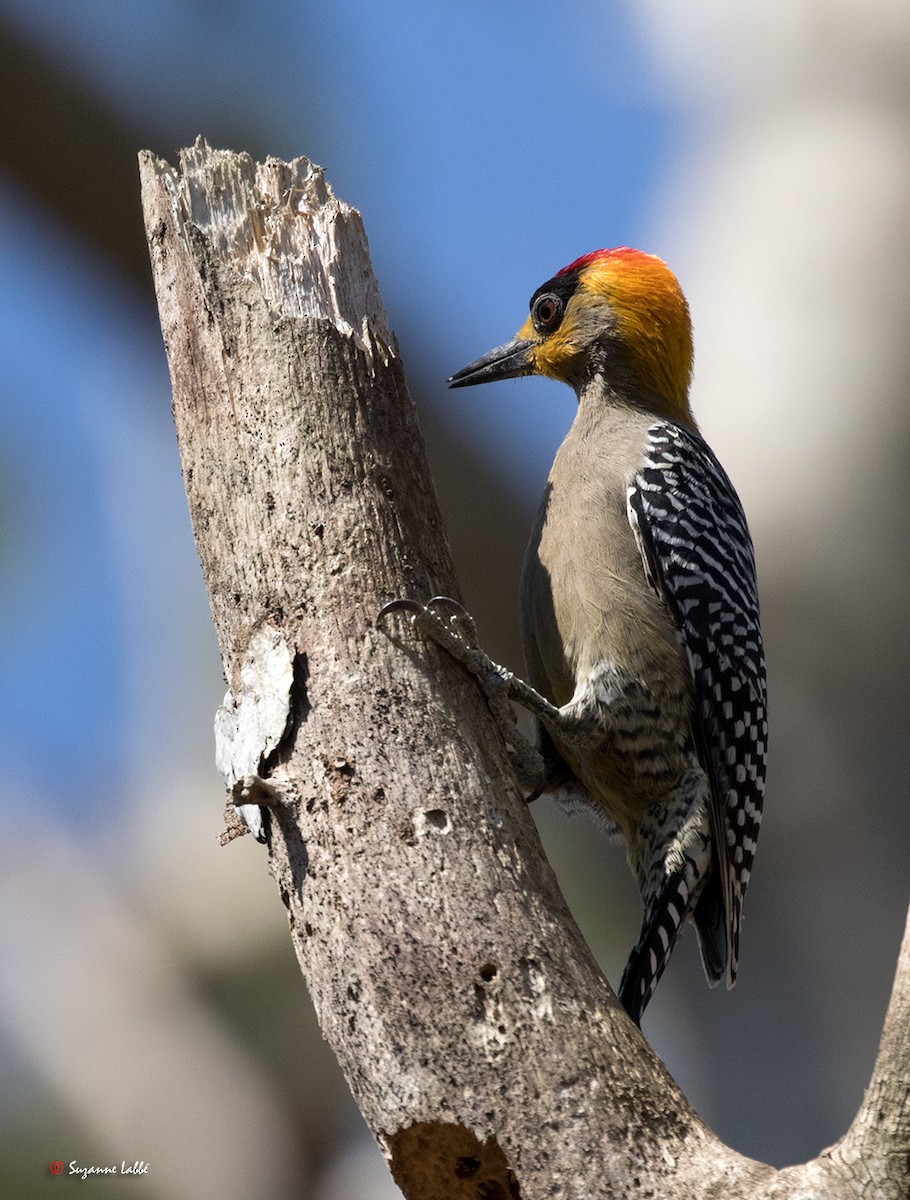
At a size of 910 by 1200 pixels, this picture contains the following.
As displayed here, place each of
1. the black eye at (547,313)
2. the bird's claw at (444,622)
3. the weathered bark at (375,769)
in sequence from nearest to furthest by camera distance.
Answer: the weathered bark at (375,769), the bird's claw at (444,622), the black eye at (547,313)

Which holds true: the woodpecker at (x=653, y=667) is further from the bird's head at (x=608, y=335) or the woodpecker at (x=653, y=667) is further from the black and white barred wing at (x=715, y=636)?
the bird's head at (x=608, y=335)

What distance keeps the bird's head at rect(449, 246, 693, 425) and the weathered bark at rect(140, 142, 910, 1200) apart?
170cm

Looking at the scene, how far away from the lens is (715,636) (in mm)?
4371

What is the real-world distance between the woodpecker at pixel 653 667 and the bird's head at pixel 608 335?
0.68ft

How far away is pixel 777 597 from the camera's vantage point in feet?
22.1

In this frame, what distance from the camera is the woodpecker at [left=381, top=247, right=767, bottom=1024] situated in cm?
419

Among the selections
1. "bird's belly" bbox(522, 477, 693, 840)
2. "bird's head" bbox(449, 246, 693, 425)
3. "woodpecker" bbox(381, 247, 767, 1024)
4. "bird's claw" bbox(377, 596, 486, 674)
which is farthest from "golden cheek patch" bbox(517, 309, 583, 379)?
"bird's claw" bbox(377, 596, 486, 674)

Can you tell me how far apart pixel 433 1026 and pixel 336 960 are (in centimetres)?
25

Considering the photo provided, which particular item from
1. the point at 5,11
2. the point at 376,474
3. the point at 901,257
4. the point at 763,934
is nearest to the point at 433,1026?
the point at 376,474

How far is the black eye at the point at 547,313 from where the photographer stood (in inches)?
198

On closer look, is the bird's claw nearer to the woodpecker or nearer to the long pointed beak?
the woodpecker

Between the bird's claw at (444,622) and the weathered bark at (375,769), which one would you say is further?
the bird's claw at (444,622)

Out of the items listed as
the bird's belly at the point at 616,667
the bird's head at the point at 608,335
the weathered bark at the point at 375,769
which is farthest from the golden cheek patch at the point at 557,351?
the weathered bark at the point at 375,769

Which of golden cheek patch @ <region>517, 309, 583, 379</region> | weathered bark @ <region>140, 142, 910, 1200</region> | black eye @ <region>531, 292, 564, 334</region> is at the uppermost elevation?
black eye @ <region>531, 292, 564, 334</region>
